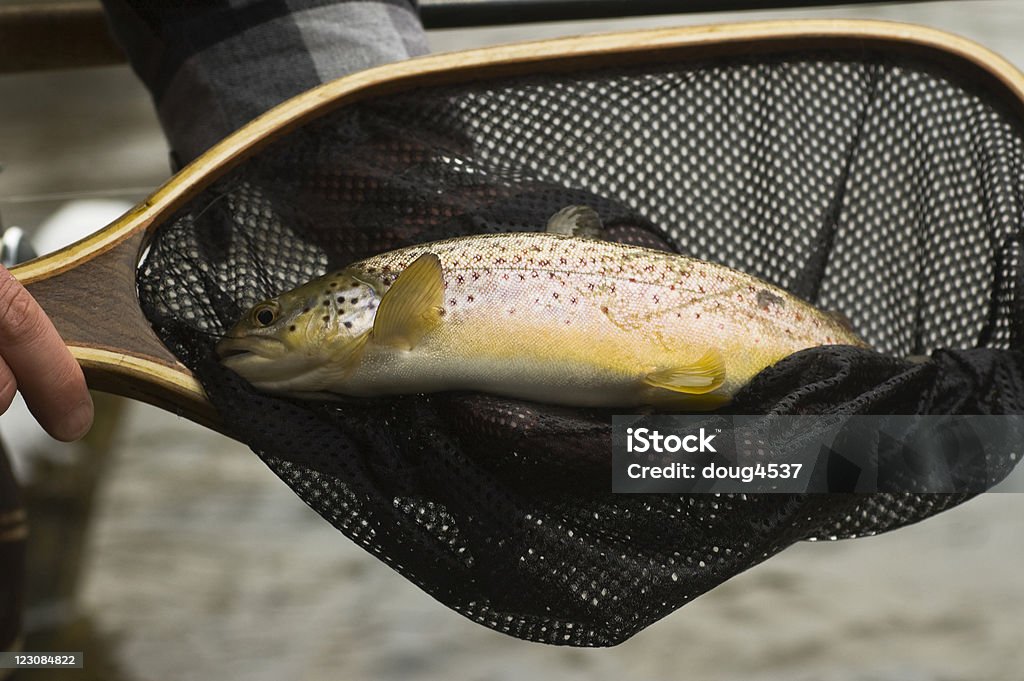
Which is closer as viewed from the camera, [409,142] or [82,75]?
[409,142]

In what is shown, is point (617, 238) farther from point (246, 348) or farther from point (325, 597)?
point (325, 597)

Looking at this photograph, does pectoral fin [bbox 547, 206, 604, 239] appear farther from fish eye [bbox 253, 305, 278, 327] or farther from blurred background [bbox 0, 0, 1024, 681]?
blurred background [bbox 0, 0, 1024, 681]

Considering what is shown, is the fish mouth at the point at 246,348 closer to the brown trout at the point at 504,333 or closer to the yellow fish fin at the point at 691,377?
the brown trout at the point at 504,333

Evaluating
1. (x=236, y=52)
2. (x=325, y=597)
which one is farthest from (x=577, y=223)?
(x=325, y=597)

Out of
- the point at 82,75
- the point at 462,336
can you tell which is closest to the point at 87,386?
the point at 462,336

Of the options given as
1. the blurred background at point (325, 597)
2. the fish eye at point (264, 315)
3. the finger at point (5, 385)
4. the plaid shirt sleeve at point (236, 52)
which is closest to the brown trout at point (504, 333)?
the fish eye at point (264, 315)

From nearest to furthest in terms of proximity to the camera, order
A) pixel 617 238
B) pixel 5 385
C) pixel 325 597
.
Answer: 1. pixel 5 385
2. pixel 617 238
3. pixel 325 597

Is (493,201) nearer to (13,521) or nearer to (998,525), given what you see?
(13,521)
